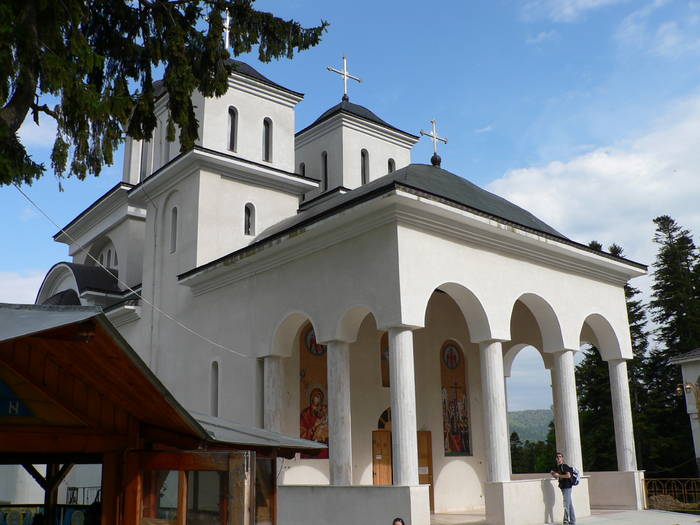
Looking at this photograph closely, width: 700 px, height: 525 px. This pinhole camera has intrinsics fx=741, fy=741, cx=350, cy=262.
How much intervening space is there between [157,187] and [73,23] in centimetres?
1148

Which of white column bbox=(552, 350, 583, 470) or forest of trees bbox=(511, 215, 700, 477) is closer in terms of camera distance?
white column bbox=(552, 350, 583, 470)

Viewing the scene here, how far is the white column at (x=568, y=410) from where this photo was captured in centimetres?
1428

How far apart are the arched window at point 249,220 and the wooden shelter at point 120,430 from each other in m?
13.0

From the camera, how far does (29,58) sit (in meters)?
8.06

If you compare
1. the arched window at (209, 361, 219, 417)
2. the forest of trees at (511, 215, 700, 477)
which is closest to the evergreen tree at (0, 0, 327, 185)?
the arched window at (209, 361, 219, 417)

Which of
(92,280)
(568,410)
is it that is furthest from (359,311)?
(92,280)

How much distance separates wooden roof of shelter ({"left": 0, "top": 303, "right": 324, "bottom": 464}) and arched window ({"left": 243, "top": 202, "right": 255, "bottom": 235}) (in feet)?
43.4

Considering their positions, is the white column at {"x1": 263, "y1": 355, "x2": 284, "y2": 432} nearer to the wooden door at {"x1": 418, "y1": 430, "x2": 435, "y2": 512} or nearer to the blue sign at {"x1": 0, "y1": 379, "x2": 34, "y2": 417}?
the wooden door at {"x1": 418, "y1": 430, "x2": 435, "y2": 512}

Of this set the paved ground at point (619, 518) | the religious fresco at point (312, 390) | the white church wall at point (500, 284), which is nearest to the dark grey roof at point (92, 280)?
the religious fresco at point (312, 390)

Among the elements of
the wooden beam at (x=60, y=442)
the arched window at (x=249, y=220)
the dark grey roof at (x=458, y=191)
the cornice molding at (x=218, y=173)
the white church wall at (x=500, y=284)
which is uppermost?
the cornice molding at (x=218, y=173)

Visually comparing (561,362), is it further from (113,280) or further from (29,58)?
(113,280)

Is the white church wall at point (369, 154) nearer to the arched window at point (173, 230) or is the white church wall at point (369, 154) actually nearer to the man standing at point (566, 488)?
the arched window at point (173, 230)

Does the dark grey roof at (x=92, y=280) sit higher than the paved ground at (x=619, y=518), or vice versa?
the dark grey roof at (x=92, y=280)

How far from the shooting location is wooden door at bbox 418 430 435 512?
52.4ft
